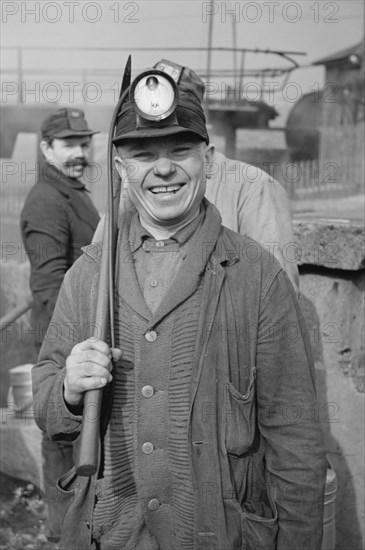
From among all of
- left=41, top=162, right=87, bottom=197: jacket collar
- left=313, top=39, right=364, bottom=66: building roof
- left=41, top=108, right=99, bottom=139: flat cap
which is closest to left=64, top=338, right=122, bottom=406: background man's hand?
left=41, top=162, right=87, bottom=197: jacket collar

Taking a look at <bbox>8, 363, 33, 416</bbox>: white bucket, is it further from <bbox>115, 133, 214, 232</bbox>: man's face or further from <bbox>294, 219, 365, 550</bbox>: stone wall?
<bbox>115, 133, 214, 232</bbox>: man's face

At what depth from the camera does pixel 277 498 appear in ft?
6.40

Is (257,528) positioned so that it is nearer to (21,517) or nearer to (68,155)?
(21,517)

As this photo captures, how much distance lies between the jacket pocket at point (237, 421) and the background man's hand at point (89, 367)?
32 cm

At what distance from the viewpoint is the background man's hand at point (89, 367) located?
1781 mm

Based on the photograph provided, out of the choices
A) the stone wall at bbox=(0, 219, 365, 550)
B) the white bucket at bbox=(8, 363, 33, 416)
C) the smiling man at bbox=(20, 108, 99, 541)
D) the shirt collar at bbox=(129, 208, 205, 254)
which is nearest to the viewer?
the shirt collar at bbox=(129, 208, 205, 254)

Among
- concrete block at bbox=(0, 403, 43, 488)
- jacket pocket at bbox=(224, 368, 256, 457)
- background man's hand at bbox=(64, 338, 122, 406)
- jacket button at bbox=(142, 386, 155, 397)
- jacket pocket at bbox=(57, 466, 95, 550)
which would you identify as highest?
background man's hand at bbox=(64, 338, 122, 406)

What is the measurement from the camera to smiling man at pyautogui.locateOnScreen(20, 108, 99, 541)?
3867 millimetres

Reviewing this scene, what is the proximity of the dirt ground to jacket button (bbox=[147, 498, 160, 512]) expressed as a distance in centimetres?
202

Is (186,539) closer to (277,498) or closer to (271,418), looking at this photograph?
(277,498)

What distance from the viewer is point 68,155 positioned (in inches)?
168

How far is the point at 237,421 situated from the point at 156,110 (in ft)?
2.67

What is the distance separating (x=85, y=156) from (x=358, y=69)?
20742 mm

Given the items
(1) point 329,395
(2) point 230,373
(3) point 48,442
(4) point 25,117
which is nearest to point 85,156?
(3) point 48,442
